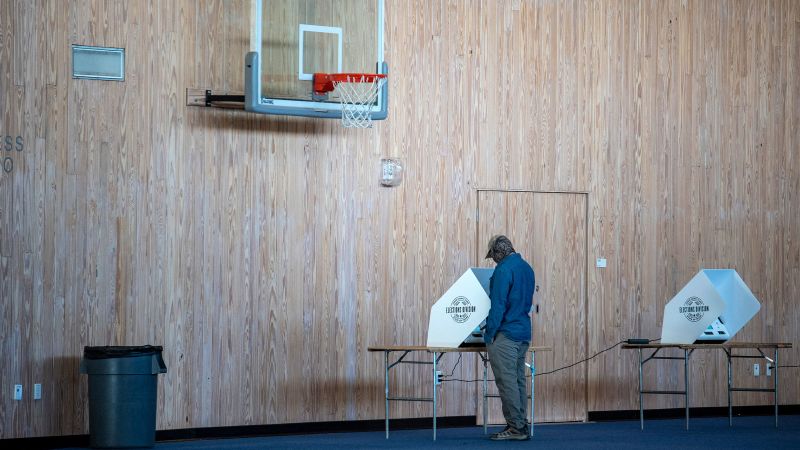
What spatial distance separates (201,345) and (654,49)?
4886mm

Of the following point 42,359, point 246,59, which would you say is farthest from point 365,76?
point 42,359

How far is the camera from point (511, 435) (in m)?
7.97

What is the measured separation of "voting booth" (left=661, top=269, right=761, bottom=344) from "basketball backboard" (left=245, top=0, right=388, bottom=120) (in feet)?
9.42

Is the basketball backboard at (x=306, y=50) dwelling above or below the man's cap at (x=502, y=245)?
above

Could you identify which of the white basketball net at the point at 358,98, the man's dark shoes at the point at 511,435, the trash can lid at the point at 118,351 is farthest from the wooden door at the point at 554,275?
the trash can lid at the point at 118,351

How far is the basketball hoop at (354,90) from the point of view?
26.8 ft

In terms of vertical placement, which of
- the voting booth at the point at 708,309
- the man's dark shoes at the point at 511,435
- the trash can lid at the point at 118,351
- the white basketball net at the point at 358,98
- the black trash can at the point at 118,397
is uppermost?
the white basketball net at the point at 358,98

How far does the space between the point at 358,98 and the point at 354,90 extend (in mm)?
66

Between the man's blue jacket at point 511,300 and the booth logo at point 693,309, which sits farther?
the booth logo at point 693,309

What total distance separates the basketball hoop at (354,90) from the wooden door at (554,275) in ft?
4.83

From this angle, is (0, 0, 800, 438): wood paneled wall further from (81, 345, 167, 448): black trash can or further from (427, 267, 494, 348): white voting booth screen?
(427, 267, 494, 348): white voting booth screen

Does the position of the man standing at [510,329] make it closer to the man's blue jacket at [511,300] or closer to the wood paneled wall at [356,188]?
the man's blue jacket at [511,300]

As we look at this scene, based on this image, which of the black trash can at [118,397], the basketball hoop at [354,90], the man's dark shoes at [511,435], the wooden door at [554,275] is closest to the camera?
the black trash can at [118,397]

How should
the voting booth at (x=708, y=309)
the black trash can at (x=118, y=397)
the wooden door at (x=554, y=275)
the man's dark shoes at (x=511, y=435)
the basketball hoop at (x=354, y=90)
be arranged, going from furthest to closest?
the wooden door at (x=554, y=275)
the voting booth at (x=708, y=309)
the basketball hoop at (x=354, y=90)
the man's dark shoes at (x=511, y=435)
the black trash can at (x=118, y=397)
